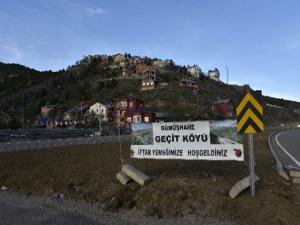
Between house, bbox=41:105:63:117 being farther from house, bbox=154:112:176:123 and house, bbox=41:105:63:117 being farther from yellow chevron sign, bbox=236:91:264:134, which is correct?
yellow chevron sign, bbox=236:91:264:134

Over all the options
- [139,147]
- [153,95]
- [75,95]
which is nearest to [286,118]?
[153,95]

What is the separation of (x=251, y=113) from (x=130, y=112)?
9465cm

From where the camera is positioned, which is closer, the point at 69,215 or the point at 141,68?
the point at 69,215

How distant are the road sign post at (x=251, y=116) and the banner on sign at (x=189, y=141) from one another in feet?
3.74

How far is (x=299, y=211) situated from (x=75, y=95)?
15596cm

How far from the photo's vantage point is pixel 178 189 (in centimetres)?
947

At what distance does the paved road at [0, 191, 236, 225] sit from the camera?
25.3ft

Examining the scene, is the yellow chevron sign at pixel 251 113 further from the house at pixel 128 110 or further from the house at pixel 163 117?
the house at pixel 163 117

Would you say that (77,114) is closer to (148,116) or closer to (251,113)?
(148,116)

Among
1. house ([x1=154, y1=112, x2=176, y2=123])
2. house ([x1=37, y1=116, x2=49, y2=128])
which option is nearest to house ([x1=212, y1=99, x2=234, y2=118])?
house ([x1=154, y1=112, x2=176, y2=123])

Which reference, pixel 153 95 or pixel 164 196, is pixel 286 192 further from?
pixel 153 95

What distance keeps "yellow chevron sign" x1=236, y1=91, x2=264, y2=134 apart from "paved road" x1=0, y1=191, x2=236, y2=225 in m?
2.13

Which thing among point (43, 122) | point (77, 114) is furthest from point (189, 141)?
point (77, 114)

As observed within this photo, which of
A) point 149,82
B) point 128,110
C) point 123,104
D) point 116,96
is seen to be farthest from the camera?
point 149,82
